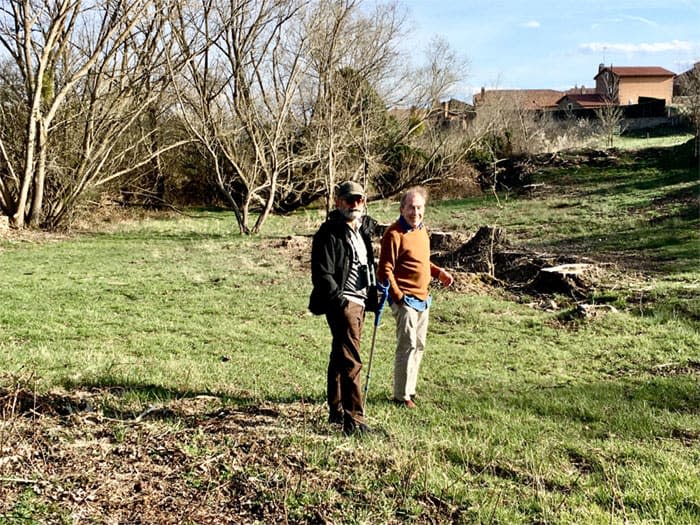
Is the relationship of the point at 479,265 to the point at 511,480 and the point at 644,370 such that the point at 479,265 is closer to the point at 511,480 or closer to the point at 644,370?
the point at 644,370

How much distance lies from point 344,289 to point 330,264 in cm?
25

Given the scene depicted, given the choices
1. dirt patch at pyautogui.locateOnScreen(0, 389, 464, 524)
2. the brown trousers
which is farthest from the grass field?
the brown trousers

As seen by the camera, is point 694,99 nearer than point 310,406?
No

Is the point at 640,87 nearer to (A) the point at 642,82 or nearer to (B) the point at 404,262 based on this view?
(A) the point at 642,82

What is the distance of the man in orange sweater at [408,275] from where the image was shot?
5.47 metres

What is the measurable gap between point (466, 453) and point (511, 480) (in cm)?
48

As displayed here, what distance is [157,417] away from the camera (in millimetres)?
4711

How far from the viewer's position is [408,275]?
559 centimetres

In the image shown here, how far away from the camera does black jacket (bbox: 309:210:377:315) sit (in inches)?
183

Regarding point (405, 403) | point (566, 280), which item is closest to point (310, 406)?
point (405, 403)

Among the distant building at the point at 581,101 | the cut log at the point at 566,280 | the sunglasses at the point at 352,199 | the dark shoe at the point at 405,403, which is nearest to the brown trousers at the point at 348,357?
the sunglasses at the point at 352,199

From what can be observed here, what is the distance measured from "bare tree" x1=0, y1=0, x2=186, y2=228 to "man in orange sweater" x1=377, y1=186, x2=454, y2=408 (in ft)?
59.6

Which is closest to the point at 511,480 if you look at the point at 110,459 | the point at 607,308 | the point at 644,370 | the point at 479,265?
the point at 110,459

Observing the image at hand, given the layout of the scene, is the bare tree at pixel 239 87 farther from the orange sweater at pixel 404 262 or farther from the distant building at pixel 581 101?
the distant building at pixel 581 101
